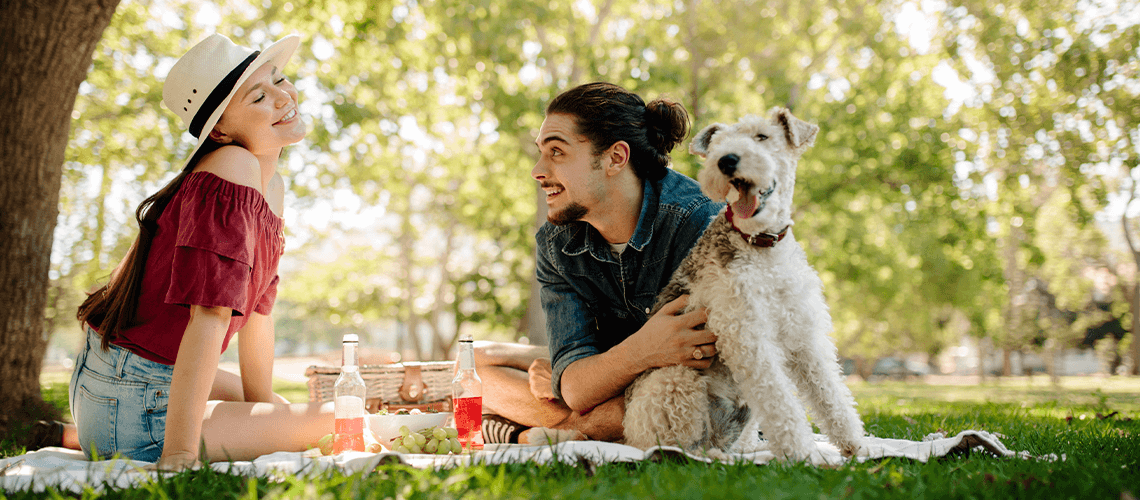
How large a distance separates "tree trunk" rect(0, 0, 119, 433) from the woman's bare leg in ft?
9.41

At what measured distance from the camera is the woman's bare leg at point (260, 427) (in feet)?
9.85

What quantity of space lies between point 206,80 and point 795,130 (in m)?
2.84

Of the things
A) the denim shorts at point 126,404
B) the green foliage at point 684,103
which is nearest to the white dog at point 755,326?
the denim shorts at point 126,404

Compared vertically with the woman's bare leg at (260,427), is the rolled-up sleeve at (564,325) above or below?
above

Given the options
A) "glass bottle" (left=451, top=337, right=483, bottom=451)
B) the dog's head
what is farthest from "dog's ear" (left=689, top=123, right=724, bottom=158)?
"glass bottle" (left=451, top=337, right=483, bottom=451)

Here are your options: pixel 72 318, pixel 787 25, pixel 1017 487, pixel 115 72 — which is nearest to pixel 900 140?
pixel 787 25

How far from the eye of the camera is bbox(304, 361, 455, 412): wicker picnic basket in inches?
195

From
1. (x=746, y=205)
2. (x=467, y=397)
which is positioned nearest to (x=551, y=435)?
(x=467, y=397)

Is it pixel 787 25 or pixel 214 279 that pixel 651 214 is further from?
pixel 787 25

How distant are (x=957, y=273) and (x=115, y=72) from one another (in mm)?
23473

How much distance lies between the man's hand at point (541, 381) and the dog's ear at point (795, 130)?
1.93 metres

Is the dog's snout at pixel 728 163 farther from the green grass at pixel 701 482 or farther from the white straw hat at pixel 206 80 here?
the white straw hat at pixel 206 80

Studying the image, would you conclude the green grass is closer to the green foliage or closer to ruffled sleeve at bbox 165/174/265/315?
ruffled sleeve at bbox 165/174/265/315

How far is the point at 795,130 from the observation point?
9.09 ft
